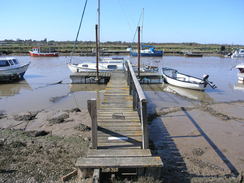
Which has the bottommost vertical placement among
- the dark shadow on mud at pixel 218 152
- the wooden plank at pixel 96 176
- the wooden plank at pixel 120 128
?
the dark shadow on mud at pixel 218 152

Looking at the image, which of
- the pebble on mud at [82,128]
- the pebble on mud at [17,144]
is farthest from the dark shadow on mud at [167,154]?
the pebble on mud at [17,144]

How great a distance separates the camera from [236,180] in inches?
175

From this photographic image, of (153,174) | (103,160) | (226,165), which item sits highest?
(103,160)

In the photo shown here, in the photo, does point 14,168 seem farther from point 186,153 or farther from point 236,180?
point 236,180

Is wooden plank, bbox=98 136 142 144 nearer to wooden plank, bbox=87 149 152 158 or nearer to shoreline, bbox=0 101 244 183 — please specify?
wooden plank, bbox=87 149 152 158

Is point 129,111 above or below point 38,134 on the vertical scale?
above

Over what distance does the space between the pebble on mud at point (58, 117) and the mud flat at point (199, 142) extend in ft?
12.9

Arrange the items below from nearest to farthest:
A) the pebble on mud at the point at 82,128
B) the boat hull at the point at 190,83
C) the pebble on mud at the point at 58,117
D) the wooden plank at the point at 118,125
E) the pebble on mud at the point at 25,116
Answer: the wooden plank at the point at 118,125 < the pebble on mud at the point at 82,128 < the pebble on mud at the point at 58,117 < the pebble on mud at the point at 25,116 < the boat hull at the point at 190,83

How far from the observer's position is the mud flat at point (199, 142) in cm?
470

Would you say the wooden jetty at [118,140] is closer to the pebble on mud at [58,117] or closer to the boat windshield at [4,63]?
the pebble on mud at [58,117]

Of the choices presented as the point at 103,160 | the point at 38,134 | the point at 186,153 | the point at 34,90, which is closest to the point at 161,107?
the point at 186,153

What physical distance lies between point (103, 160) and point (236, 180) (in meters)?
3.20

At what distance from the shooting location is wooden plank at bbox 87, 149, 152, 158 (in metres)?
4.12

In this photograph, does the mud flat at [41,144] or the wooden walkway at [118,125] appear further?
the wooden walkway at [118,125]
